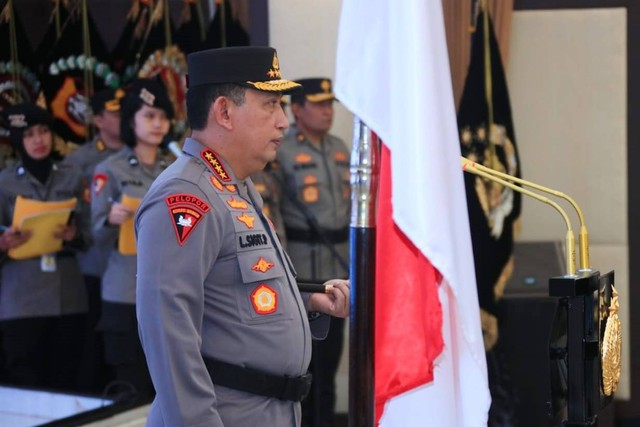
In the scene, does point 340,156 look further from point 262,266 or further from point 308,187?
point 262,266

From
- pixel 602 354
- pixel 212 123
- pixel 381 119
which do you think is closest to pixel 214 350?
pixel 212 123

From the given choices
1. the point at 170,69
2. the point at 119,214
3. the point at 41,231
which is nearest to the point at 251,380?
the point at 119,214

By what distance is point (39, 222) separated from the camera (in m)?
4.59

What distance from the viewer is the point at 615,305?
267 centimetres

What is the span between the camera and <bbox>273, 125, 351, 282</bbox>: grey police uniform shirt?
5.05m

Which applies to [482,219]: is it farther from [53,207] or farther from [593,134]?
[53,207]

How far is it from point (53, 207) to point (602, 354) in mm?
2823

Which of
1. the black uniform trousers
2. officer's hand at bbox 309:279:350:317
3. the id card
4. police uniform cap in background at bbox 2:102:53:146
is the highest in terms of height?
police uniform cap in background at bbox 2:102:53:146

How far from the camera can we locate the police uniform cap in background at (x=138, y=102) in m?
4.81

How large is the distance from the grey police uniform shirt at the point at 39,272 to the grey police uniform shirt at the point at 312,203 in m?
0.93

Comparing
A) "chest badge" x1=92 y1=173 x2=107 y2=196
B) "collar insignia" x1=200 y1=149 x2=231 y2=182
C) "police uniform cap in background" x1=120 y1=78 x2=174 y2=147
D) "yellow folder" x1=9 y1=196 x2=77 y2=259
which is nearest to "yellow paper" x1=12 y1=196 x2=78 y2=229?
"yellow folder" x1=9 y1=196 x2=77 y2=259

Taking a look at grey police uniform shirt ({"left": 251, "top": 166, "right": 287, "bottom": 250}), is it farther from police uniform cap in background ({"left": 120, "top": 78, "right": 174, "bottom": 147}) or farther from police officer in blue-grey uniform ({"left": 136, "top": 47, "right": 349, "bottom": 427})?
police officer in blue-grey uniform ({"left": 136, "top": 47, "right": 349, "bottom": 427})

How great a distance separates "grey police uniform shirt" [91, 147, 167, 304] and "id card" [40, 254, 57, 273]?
20 cm

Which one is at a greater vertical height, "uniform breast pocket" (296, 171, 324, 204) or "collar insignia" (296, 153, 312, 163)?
"collar insignia" (296, 153, 312, 163)
